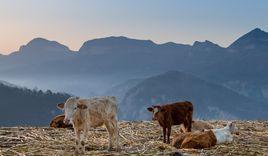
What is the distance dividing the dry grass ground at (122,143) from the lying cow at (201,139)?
368 millimetres

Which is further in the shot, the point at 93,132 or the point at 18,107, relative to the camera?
the point at 18,107

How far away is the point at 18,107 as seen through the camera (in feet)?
647

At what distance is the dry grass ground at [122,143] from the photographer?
1555 cm

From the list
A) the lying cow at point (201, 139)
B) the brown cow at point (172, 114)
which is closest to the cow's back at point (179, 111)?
the brown cow at point (172, 114)

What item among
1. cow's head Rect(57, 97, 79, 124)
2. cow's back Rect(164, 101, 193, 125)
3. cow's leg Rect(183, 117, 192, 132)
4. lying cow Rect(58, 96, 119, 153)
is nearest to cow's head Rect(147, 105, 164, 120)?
cow's back Rect(164, 101, 193, 125)

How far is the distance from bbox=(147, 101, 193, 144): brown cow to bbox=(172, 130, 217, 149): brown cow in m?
1.98

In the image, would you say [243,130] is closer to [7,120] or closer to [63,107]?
[63,107]

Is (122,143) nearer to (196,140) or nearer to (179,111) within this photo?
(196,140)

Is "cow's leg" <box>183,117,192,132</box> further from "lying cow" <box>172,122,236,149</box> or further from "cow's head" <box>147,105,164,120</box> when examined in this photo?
"lying cow" <box>172,122,236,149</box>

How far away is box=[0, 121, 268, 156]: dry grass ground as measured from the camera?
15.5 metres

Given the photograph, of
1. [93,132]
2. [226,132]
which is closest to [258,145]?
[226,132]

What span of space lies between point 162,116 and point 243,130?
19.1ft

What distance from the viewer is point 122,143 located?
731 inches

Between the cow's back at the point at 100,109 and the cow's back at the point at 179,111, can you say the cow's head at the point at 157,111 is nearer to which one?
the cow's back at the point at 179,111
